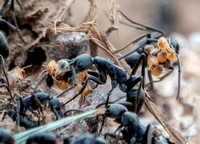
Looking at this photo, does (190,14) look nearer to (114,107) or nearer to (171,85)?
(171,85)

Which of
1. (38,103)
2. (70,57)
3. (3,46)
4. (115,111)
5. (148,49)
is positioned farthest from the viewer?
(148,49)

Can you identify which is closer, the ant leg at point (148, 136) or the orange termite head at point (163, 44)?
the ant leg at point (148, 136)

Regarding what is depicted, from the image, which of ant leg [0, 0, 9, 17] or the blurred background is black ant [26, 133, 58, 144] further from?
ant leg [0, 0, 9, 17]

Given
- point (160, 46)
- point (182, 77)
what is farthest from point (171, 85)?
point (160, 46)

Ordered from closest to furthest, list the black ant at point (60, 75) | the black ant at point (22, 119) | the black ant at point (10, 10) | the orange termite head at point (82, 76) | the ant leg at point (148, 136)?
1. the ant leg at point (148, 136)
2. the black ant at point (22, 119)
3. the black ant at point (60, 75)
4. the orange termite head at point (82, 76)
5. the black ant at point (10, 10)

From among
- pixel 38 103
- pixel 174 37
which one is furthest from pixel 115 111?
pixel 174 37

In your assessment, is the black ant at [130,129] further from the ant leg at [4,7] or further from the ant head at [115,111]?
the ant leg at [4,7]

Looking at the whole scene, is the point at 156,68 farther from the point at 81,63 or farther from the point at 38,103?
the point at 38,103

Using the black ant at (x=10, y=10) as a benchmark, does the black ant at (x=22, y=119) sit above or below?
below

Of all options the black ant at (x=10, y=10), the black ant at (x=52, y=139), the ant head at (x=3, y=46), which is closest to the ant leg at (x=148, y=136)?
the black ant at (x=52, y=139)

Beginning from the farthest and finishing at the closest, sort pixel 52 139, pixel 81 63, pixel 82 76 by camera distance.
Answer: pixel 82 76
pixel 81 63
pixel 52 139
